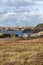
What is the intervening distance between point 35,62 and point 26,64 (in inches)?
52.2

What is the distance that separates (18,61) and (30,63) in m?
2.53

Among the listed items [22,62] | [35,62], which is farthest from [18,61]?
[35,62]

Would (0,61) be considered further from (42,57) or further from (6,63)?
(42,57)

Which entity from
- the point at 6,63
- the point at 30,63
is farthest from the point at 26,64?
the point at 6,63

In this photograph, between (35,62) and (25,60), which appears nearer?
(35,62)

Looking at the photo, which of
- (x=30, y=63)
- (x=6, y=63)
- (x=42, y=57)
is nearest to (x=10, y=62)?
(x=6, y=63)

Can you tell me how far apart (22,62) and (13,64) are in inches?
70.0

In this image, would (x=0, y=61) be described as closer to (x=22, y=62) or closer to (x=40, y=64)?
Result: (x=22, y=62)

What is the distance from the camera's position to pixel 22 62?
35.1m

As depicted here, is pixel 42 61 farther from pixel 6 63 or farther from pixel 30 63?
pixel 6 63

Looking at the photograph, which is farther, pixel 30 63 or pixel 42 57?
pixel 42 57

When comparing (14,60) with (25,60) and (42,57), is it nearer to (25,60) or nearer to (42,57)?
(25,60)

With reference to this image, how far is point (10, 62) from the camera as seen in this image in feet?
114

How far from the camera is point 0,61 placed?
36.8m
